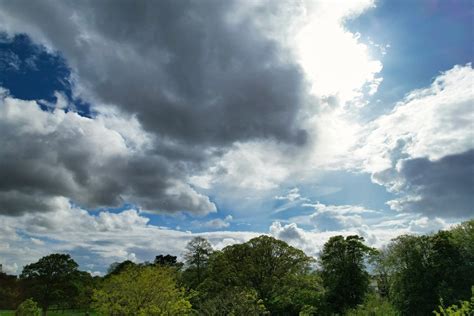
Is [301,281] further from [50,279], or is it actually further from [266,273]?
[50,279]

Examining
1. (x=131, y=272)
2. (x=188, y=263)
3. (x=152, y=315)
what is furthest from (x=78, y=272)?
(x=152, y=315)

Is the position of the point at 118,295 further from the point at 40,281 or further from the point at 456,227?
the point at 40,281

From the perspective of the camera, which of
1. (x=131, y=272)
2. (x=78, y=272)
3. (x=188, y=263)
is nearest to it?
(x=131, y=272)

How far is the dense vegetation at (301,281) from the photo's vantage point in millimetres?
30188

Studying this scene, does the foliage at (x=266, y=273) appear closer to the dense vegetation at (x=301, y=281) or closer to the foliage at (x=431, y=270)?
the dense vegetation at (x=301, y=281)

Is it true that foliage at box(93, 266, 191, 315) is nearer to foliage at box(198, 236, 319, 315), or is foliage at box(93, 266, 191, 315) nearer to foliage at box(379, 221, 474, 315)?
foliage at box(198, 236, 319, 315)

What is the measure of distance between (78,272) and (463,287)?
8208 centimetres

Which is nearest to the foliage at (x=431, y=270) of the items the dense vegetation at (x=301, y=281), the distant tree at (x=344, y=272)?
the dense vegetation at (x=301, y=281)

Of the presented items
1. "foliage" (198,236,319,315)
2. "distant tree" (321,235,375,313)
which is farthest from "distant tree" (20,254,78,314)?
"distant tree" (321,235,375,313)

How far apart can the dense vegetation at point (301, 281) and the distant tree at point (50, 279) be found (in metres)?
25.5

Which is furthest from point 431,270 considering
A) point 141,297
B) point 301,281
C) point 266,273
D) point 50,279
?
point 50,279

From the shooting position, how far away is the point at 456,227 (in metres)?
47.1

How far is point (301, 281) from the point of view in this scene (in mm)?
54500

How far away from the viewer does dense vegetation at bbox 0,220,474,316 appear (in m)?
30.2
